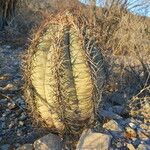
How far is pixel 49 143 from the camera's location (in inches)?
143

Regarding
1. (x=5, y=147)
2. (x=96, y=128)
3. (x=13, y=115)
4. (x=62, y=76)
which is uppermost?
(x=62, y=76)

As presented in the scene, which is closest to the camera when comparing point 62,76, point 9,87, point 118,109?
point 62,76

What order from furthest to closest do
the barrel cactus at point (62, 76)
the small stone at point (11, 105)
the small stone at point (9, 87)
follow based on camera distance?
the small stone at point (9, 87) → the small stone at point (11, 105) → the barrel cactus at point (62, 76)

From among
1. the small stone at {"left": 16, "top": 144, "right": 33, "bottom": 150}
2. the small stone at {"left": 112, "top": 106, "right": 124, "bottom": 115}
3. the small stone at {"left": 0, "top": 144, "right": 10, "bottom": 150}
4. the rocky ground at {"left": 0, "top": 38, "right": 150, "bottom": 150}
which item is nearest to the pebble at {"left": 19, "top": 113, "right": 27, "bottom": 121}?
the rocky ground at {"left": 0, "top": 38, "right": 150, "bottom": 150}

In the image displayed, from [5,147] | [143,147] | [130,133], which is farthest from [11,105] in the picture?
[143,147]

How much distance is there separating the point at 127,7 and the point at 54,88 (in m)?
7.57

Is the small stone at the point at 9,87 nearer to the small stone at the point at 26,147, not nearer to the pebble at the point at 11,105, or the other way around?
the pebble at the point at 11,105

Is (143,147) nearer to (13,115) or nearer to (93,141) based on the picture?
(93,141)

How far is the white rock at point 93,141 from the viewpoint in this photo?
11.6ft

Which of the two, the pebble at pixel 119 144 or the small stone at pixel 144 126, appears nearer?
the pebble at pixel 119 144

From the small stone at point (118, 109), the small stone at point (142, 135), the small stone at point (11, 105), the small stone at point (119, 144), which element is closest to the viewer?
the small stone at point (119, 144)

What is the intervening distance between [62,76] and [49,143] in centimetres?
56

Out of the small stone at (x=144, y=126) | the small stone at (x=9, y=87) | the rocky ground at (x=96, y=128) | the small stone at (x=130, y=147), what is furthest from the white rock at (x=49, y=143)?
the small stone at (x=9, y=87)

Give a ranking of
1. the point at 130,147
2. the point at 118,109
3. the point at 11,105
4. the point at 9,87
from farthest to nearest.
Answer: the point at 9,87
the point at 118,109
the point at 11,105
the point at 130,147
